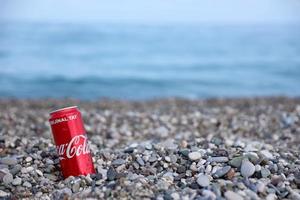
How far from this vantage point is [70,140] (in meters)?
3.38

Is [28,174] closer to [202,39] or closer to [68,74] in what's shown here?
[68,74]

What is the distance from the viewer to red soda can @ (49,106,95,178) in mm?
3361

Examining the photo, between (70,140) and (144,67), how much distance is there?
1845 cm

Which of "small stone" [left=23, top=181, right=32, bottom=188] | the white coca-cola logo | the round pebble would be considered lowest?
"small stone" [left=23, top=181, right=32, bottom=188]

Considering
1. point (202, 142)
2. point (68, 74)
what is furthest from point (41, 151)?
point (68, 74)

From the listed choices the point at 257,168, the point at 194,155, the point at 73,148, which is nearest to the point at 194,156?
the point at 194,155

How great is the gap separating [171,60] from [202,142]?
66.7 feet

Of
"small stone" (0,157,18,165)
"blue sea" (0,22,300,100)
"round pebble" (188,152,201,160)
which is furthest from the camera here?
"blue sea" (0,22,300,100)

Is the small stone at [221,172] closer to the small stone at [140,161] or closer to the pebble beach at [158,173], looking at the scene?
the pebble beach at [158,173]

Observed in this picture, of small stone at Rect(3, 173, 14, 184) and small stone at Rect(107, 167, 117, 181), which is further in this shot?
small stone at Rect(3, 173, 14, 184)

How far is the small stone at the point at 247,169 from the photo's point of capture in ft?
10.3

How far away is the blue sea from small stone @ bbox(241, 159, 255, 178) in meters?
10.7

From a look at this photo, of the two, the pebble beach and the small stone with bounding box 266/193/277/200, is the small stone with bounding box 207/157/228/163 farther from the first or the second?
the small stone with bounding box 266/193/277/200

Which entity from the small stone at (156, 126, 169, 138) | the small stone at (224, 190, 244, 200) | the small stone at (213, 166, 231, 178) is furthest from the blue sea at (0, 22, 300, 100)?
the small stone at (224, 190, 244, 200)
